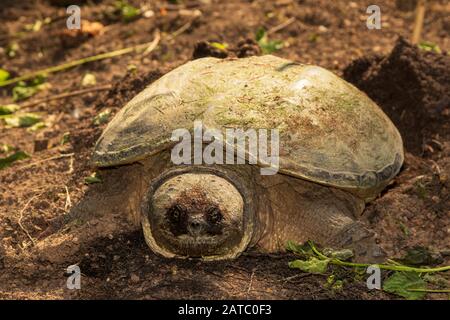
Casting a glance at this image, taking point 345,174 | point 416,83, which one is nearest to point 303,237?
point 345,174

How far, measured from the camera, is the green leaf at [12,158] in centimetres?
512

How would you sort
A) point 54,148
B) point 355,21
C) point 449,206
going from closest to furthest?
point 449,206, point 54,148, point 355,21

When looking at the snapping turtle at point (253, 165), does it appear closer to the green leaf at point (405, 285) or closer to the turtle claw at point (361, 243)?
the turtle claw at point (361, 243)

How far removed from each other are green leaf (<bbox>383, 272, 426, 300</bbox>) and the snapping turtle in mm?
225

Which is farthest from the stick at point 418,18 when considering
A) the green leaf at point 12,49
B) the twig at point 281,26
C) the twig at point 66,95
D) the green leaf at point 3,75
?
the green leaf at point 12,49

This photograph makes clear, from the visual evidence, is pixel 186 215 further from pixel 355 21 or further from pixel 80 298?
pixel 355 21

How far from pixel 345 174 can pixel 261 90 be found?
0.67 meters

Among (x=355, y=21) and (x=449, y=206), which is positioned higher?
(x=355, y=21)

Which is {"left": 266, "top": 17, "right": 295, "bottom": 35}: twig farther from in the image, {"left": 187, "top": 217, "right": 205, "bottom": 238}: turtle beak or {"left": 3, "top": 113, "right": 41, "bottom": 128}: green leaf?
{"left": 187, "top": 217, "right": 205, "bottom": 238}: turtle beak

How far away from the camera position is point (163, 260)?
12.6ft

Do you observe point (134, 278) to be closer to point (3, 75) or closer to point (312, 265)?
point (312, 265)

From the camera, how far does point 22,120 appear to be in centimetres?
601

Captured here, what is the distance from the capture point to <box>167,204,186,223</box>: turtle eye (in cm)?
358

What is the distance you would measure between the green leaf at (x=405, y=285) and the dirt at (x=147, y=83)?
8cm
